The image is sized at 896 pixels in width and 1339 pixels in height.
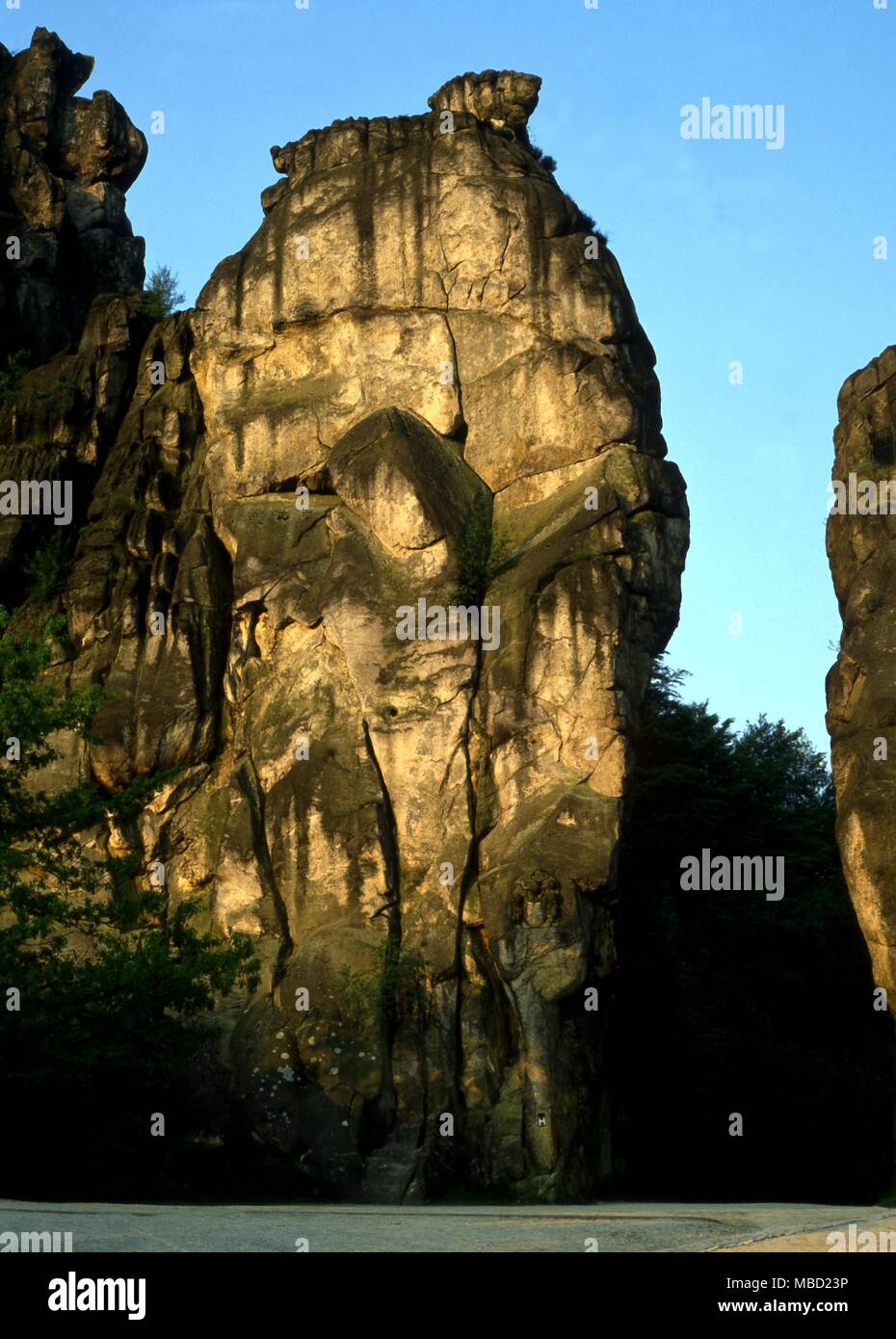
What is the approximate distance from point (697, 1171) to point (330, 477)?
14.3m

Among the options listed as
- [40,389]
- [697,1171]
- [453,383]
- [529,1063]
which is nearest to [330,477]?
[453,383]

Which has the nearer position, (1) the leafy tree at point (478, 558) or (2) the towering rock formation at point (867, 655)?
(2) the towering rock formation at point (867, 655)

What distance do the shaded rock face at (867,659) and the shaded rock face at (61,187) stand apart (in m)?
18.4

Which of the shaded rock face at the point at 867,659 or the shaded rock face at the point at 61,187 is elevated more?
the shaded rock face at the point at 61,187

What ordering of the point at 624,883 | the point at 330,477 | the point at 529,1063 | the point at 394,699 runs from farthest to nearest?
the point at 624,883, the point at 330,477, the point at 394,699, the point at 529,1063

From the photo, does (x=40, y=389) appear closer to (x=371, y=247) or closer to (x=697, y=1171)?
(x=371, y=247)

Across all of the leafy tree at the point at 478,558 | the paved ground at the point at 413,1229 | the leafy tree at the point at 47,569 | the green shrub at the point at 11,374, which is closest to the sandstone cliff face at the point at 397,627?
the leafy tree at the point at 478,558

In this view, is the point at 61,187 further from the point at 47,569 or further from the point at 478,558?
the point at 478,558

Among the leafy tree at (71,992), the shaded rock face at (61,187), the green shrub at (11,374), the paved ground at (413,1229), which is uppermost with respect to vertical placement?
the shaded rock face at (61,187)

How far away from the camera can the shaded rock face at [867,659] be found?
2817cm

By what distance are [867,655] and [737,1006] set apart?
900cm

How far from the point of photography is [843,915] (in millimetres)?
37438

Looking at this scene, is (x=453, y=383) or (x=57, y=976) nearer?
(x=57, y=976)

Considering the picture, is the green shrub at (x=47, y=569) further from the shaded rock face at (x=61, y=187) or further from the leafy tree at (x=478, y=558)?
the leafy tree at (x=478, y=558)
